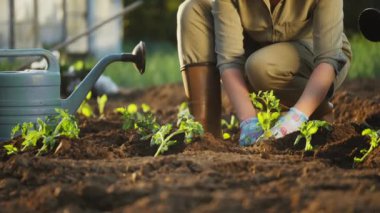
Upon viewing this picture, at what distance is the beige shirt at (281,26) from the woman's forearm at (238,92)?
0.15 feet

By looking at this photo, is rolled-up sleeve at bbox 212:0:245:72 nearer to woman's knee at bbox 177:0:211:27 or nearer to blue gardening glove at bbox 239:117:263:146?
woman's knee at bbox 177:0:211:27

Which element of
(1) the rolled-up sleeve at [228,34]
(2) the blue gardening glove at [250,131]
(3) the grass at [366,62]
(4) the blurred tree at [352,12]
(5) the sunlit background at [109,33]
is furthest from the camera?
(4) the blurred tree at [352,12]

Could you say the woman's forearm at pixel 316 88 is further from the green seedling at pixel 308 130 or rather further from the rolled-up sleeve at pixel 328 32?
the green seedling at pixel 308 130

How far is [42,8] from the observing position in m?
10.6

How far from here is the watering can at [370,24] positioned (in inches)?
132

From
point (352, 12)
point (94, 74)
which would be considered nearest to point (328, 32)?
point (94, 74)

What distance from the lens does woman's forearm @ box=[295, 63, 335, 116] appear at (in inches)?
129

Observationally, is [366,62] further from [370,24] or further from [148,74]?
[370,24]

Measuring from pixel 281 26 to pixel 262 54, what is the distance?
16cm

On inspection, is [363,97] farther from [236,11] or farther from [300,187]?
[300,187]

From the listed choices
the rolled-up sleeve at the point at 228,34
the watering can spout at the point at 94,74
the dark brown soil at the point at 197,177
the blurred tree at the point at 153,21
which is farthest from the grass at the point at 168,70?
the blurred tree at the point at 153,21

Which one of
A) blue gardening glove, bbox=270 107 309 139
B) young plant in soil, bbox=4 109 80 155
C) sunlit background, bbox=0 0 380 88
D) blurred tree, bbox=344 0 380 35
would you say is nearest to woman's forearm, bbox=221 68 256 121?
blue gardening glove, bbox=270 107 309 139

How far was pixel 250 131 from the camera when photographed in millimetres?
3270

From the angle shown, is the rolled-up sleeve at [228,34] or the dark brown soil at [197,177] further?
the rolled-up sleeve at [228,34]
